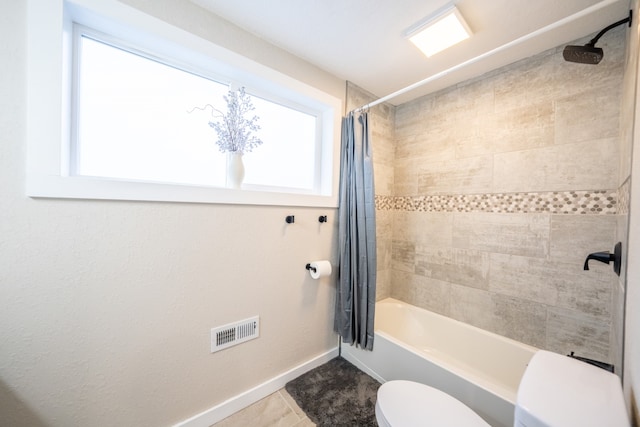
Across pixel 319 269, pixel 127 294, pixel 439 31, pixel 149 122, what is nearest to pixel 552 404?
pixel 319 269

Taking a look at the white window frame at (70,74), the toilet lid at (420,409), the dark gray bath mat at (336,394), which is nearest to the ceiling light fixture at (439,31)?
the white window frame at (70,74)

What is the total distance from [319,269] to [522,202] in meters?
1.43

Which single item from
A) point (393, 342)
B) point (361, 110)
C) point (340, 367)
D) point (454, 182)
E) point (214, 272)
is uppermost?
point (361, 110)

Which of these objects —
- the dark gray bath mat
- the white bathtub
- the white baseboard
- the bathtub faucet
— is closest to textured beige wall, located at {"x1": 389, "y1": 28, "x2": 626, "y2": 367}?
the white bathtub

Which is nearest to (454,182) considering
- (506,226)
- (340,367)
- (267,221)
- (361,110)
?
(506,226)

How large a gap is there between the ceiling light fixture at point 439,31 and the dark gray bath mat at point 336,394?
7.34 feet

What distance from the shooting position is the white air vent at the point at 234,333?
126 centimetres

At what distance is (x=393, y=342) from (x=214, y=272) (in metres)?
1.25

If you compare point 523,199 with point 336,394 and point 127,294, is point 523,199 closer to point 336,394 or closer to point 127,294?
point 336,394

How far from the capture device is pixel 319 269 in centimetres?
155

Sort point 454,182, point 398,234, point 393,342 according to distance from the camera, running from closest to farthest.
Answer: point 393,342 < point 454,182 < point 398,234

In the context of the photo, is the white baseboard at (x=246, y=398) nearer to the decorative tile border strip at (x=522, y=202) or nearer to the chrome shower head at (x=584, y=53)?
the decorative tile border strip at (x=522, y=202)

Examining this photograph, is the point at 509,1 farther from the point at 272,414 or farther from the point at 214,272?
the point at 272,414

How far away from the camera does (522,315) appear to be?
1491 millimetres
